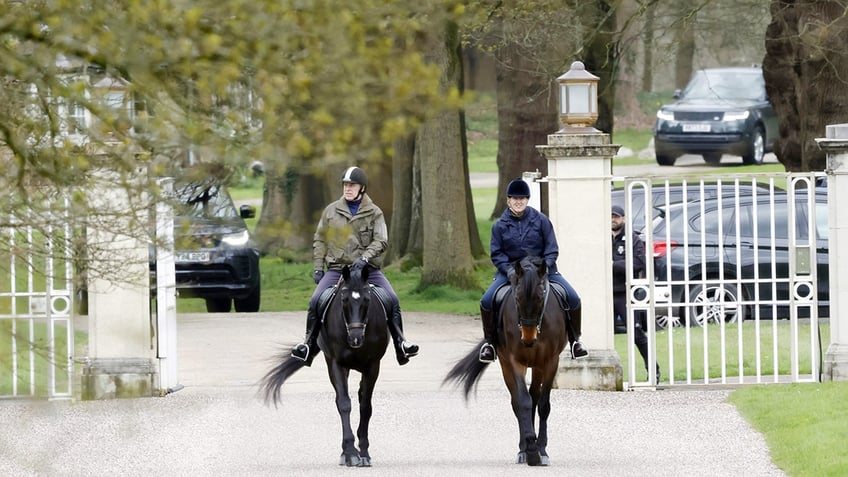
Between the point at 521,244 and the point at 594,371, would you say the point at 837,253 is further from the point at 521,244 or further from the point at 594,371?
the point at 521,244

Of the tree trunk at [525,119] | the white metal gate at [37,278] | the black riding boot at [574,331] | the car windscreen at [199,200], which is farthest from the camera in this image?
the tree trunk at [525,119]

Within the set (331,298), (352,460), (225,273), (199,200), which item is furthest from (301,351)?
(225,273)

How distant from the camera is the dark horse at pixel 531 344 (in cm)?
1180

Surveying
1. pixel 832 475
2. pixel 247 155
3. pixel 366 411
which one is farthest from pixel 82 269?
pixel 832 475

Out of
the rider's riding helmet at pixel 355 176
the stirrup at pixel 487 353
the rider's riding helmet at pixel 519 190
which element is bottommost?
the stirrup at pixel 487 353

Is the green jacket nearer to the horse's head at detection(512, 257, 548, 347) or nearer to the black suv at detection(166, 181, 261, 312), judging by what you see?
the horse's head at detection(512, 257, 548, 347)

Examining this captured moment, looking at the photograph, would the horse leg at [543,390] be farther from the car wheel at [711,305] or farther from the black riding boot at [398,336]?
the car wheel at [711,305]

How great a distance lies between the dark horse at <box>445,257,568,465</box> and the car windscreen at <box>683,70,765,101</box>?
2660 centimetres

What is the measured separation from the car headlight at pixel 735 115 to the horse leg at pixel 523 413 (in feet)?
85.2

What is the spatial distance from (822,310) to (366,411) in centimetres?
846

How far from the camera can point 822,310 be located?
19.0 m

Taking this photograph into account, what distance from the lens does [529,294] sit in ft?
38.7

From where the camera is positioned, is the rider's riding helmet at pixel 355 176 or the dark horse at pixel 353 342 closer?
the dark horse at pixel 353 342

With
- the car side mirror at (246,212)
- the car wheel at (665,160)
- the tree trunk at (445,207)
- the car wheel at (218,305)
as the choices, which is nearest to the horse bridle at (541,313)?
the car side mirror at (246,212)
